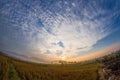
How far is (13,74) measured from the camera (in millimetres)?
24188

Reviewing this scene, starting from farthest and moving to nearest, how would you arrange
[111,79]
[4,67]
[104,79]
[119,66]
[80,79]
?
[80,79], [4,67], [119,66], [104,79], [111,79]

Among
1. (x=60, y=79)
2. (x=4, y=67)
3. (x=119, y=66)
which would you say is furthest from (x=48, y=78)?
(x=119, y=66)

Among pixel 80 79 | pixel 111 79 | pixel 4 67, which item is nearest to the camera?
pixel 111 79

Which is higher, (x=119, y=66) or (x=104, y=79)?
(x=119, y=66)

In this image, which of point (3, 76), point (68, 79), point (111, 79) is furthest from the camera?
point (68, 79)

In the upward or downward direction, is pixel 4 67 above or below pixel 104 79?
above

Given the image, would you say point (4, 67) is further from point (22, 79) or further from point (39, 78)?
point (39, 78)

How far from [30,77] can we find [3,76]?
232 inches

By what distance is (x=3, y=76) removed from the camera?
900 inches

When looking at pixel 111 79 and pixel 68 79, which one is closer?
pixel 111 79

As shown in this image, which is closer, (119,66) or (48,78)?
(119,66)

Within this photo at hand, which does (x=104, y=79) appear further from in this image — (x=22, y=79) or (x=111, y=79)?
(x=22, y=79)

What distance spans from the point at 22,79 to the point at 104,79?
42.5 ft

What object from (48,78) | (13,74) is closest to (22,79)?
(13,74)
